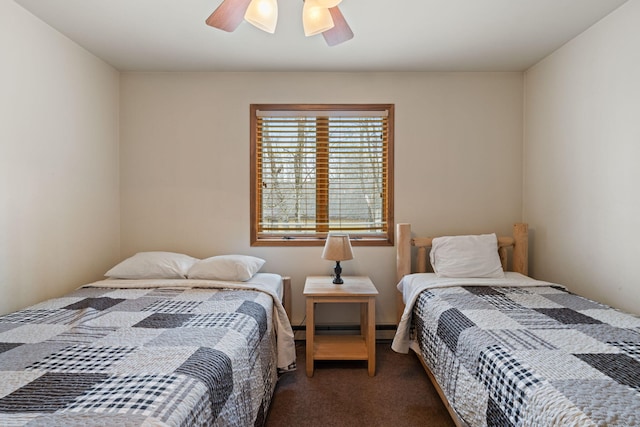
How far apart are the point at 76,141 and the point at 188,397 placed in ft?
7.78

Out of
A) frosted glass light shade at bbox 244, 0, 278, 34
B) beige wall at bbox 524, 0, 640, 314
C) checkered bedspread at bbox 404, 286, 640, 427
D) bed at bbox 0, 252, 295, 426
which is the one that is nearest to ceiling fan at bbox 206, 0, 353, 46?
frosted glass light shade at bbox 244, 0, 278, 34

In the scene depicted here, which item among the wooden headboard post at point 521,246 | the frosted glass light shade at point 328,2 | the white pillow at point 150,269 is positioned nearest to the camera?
the frosted glass light shade at point 328,2

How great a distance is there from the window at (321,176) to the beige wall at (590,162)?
4.09 ft

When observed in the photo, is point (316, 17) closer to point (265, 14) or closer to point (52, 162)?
point (265, 14)

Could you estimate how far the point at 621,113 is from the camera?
208 cm

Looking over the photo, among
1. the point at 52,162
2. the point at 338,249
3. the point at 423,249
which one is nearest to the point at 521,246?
the point at 423,249

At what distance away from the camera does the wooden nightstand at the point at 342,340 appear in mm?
2434

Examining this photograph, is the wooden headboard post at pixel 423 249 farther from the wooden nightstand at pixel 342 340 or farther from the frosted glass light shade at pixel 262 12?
the frosted glass light shade at pixel 262 12

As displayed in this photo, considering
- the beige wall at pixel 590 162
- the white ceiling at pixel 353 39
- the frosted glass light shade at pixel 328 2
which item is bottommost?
the beige wall at pixel 590 162

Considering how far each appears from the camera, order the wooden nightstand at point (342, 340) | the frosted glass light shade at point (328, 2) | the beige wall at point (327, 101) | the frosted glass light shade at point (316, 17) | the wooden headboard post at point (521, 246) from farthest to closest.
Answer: the beige wall at point (327, 101), the wooden headboard post at point (521, 246), the wooden nightstand at point (342, 340), the frosted glass light shade at point (316, 17), the frosted glass light shade at point (328, 2)

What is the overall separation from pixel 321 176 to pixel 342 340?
141cm

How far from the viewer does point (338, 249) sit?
264 centimetres

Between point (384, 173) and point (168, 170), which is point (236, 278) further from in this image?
point (384, 173)

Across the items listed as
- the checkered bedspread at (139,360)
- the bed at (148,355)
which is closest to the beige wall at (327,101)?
the bed at (148,355)
